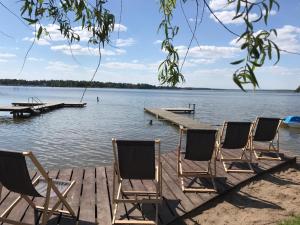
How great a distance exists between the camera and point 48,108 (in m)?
34.5

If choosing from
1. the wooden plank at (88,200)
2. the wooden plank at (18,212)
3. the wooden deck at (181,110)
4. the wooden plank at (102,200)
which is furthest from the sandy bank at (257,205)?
the wooden deck at (181,110)

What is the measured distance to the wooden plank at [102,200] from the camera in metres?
4.64

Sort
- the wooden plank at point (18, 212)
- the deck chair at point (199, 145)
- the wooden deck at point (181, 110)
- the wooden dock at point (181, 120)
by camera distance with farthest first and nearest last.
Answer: the wooden deck at point (181, 110), the wooden dock at point (181, 120), the deck chair at point (199, 145), the wooden plank at point (18, 212)

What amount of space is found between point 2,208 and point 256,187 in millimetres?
3915

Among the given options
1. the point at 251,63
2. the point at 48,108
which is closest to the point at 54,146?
the point at 251,63

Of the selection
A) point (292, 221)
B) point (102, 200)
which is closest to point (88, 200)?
point (102, 200)

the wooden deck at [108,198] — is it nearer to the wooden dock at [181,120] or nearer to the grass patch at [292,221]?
the grass patch at [292,221]

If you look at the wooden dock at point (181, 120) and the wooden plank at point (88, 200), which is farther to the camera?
the wooden dock at point (181, 120)

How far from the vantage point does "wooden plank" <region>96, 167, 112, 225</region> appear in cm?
464

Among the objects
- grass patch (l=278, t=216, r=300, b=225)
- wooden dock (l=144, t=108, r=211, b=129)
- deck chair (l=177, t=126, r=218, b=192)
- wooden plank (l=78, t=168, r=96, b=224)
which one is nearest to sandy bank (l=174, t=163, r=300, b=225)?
grass patch (l=278, t=216, r=300, b=225)

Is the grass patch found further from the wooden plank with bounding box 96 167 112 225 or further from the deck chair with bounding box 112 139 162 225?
the wooden plank with bounding box 96 167 112 225

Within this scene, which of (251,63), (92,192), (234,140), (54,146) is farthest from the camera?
(54,146)

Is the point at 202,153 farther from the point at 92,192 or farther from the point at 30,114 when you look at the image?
the point at 30,114

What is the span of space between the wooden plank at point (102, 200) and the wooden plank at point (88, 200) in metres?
0.06
